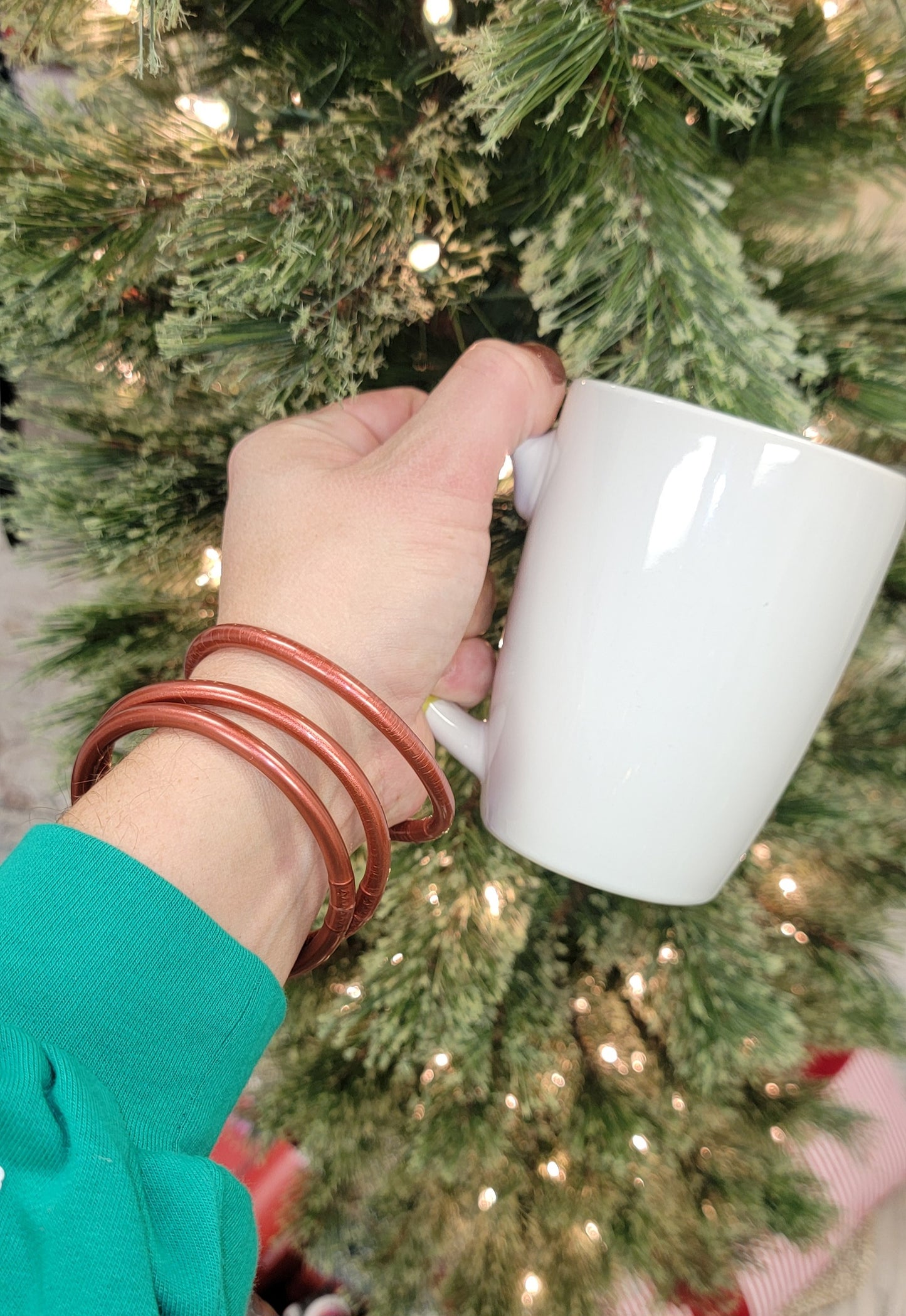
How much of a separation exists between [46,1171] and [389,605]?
0.88 feet

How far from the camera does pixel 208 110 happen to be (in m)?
0.35

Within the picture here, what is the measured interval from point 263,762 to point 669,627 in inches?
7.5

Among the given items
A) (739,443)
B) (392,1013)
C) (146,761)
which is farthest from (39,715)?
(739,443)

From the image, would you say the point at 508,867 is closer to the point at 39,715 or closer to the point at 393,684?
the point at 393,684

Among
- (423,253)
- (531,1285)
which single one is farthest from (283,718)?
(531,1285)

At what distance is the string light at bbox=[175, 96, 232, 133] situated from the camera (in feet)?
1.14

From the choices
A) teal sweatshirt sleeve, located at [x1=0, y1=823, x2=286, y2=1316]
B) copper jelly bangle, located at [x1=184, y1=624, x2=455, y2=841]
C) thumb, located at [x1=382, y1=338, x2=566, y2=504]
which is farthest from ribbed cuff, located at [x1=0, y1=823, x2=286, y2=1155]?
thumb, located at [x1=382, y1=338, x2=566, y2=504]

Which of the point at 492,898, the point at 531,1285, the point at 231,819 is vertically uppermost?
the point at 231,819

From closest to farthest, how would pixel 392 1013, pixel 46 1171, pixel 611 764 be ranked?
pixel 46 1171 → pixel 611 764 → pixel 392 1013

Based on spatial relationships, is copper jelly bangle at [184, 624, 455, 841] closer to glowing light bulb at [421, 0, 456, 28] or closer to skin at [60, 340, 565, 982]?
skin at [60, 340, 565, 982]

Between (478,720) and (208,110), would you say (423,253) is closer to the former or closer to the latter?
(208,110)

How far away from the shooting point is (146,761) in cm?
38

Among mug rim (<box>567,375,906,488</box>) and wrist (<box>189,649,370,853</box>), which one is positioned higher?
mug rim (<box>567,375,906,488</box>)

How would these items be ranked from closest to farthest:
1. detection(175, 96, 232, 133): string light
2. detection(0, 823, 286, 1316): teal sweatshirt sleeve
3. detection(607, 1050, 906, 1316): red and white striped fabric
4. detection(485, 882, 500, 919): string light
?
detection(0, 823, 286, 1316): teal sweatshirt sleeve → detection(175, 96, 232, 133): string light → detection(485, 882, 500, 919): string light → detection(607, 1050, 906, 1316): red and white striped fabric
